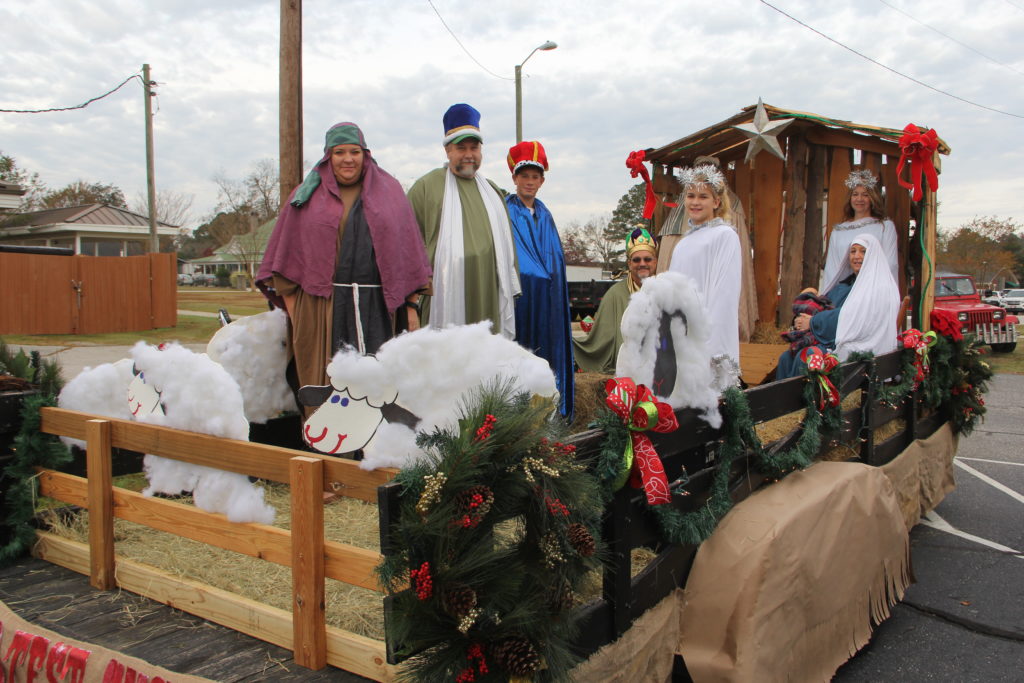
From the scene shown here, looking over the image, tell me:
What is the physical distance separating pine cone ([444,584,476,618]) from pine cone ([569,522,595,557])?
Answer: 0.90 ft

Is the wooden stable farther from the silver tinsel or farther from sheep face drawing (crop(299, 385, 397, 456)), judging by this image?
sheep face drawing (crop(299, 385, 397, 456))

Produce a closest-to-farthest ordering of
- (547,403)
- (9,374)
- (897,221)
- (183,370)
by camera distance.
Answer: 1. (547,403)
2. (183,370)
3. (9,374)
4. (897,221)

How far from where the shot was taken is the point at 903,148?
→ 4695mm

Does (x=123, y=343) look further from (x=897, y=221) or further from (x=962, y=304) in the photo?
(x=962, y=304)

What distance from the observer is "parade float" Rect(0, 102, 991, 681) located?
4.69 ft

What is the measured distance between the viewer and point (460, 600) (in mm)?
1354

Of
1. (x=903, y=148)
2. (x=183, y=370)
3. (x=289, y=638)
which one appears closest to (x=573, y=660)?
(x=289, y=638)

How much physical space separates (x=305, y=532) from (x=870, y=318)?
351 cm

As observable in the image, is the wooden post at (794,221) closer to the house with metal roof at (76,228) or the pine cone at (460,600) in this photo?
the pine cone at (460,600)

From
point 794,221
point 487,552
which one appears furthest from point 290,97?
point 487,552

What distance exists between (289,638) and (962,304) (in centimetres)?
1673

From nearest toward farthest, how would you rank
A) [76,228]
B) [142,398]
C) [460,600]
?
[460,600]
[142,398]
[76,228]

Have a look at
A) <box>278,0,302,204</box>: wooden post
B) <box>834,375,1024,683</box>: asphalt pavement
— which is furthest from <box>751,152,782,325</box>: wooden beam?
<box>278,0,302,204</box>: wooden post

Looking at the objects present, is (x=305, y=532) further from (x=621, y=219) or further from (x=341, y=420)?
(x=621, y=219)
